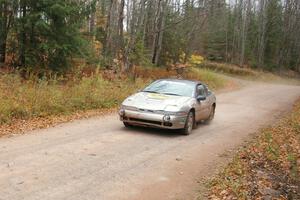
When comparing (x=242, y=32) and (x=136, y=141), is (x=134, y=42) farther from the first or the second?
(x=242, y=32)

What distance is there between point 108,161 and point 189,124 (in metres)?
4.20

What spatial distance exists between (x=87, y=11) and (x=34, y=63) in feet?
12.8

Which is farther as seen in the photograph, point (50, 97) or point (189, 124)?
point (50, 97)

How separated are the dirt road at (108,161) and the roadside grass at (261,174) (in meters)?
0.42

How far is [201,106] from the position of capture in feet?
43.5

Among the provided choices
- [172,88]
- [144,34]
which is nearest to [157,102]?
[172,88]

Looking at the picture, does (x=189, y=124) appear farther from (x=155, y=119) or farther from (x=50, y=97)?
(x=50, y=97)

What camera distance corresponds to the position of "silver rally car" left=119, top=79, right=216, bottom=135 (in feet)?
37.4

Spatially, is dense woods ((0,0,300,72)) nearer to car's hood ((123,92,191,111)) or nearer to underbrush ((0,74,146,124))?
underbrush ((0,74,146,124))

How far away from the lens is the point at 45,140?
393 inches

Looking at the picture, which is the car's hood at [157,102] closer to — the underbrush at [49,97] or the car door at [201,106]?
the car door at [201,106]

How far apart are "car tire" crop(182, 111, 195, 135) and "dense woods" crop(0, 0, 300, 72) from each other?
34.9 feet

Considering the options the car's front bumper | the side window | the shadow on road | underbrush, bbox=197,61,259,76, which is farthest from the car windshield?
underbrush, bbox=197,61,259,76

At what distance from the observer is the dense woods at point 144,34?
2122 cm
